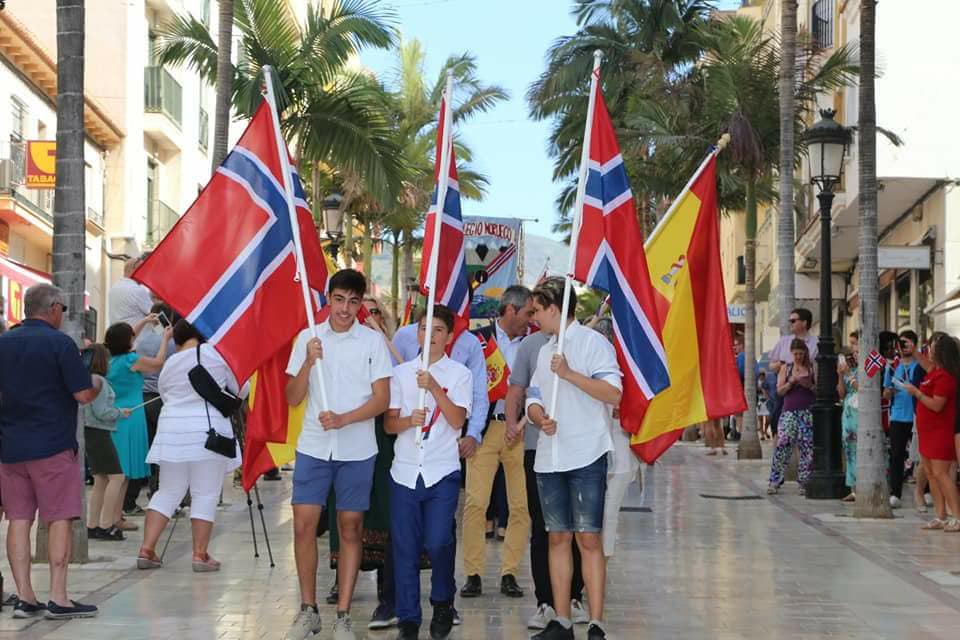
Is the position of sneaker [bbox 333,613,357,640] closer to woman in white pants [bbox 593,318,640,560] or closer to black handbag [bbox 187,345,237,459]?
woman in white pants [bbox 593,318,640,560]

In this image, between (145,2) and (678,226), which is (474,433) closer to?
(678,226)

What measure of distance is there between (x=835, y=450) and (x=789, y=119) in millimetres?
7696

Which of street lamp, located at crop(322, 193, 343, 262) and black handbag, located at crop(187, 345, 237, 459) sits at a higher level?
street lamp, located at crop(322, 193, 343, 262)

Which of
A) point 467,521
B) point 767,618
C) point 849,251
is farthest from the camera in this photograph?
point 849,251

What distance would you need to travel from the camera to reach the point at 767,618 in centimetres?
977

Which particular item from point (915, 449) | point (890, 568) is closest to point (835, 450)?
point (915, 449)

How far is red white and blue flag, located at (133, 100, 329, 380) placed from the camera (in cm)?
938

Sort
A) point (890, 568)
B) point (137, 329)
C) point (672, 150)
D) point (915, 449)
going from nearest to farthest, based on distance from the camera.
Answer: point (890, 568) → point (137, 329) → point (915, 449) → point (672, 150)

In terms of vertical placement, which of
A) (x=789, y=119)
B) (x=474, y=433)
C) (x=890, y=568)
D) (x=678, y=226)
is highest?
(x=789, y=119)

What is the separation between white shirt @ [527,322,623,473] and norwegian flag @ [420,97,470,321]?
134cm

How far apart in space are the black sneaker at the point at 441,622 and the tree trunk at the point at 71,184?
13.3 ft

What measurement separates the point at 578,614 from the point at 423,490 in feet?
4.93

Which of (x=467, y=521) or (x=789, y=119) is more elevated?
(x=789, y=119)

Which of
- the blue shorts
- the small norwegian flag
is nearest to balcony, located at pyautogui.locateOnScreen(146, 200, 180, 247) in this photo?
the small norwegian flag
